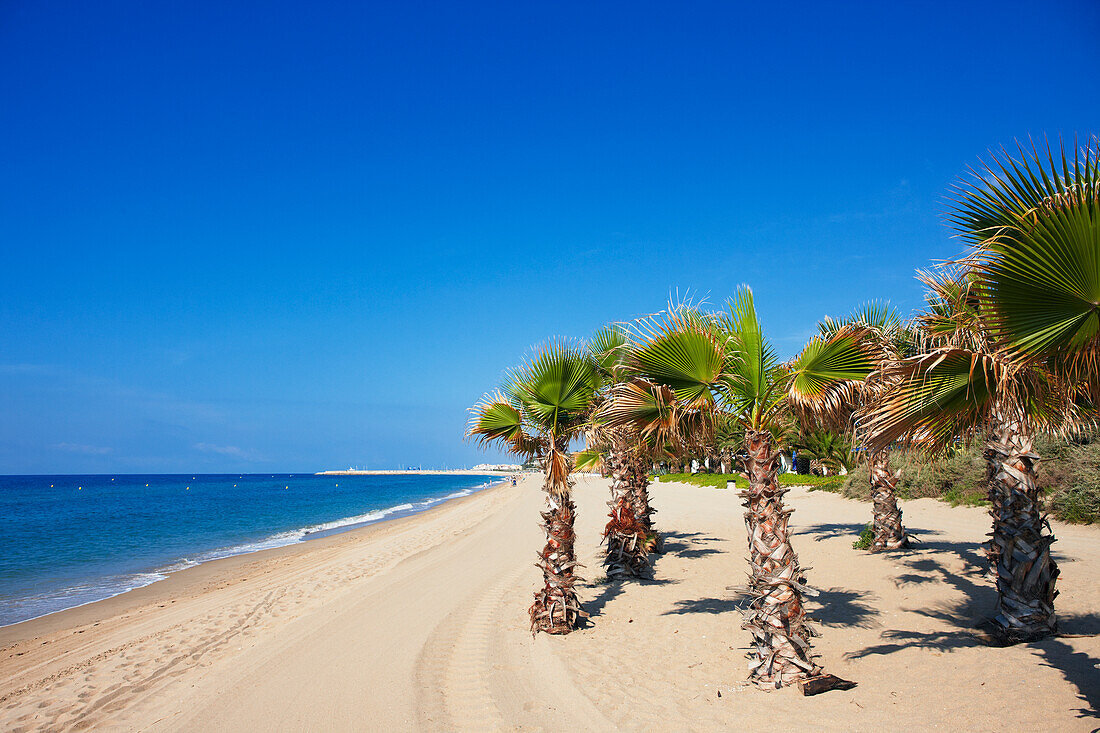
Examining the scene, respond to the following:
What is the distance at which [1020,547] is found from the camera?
5.96 meters

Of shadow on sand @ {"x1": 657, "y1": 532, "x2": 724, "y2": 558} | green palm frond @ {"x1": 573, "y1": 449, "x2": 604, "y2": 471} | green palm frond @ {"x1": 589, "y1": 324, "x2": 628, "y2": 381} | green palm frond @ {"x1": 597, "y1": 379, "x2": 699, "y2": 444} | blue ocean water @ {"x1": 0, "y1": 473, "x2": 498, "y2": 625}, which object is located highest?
green palm frond @ {"x1": 589, "y1": 324, "x2": 628, "y2": 381}

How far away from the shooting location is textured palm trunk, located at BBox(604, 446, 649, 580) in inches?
420

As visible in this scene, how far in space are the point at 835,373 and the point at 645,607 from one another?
5.06 m

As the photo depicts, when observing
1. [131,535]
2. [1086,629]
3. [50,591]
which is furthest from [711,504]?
[131,535]

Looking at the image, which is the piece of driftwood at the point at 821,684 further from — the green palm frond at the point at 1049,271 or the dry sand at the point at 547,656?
the green palm frond at the point at 1049,271

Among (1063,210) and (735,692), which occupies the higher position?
(1063,210)

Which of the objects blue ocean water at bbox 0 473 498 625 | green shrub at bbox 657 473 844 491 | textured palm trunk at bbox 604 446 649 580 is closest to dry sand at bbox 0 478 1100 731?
textured palm trunk at bbox 604 446 649 580

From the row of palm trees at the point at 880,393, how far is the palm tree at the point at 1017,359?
12mm

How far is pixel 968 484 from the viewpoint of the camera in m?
17.5

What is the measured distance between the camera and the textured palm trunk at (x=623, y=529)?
10656 mm

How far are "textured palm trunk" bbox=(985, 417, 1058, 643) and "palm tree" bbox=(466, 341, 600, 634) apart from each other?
4.91 m

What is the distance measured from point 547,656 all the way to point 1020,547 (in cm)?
530

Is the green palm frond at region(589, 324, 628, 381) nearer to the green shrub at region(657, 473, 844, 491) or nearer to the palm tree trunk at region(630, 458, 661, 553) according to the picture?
the palm tree trunk at region(630, 458, 661, 553)

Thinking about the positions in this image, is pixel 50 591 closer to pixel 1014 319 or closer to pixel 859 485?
pixel 1014 319
